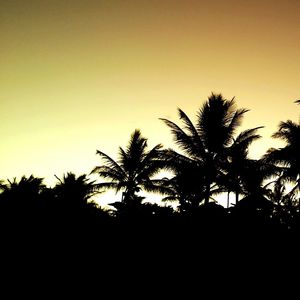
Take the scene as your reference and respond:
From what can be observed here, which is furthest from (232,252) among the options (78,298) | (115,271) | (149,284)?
(78,298)

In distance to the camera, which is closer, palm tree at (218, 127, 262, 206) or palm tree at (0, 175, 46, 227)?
palm tree at (0, 175, 46, 227)

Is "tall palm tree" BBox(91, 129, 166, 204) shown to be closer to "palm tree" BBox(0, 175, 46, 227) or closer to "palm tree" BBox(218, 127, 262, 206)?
"palm tree" BBox(218, 127, 262, 206)

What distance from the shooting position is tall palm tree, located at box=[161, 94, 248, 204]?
50.6 ft

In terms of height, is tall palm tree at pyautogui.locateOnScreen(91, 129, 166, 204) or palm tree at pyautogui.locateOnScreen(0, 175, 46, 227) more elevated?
tall palm tree at pyautogui.locateOnScreen(91, 129, 166, 204)

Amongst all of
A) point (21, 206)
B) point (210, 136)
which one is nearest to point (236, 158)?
point (210, 136)

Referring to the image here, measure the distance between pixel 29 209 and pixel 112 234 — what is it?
62.3 inches

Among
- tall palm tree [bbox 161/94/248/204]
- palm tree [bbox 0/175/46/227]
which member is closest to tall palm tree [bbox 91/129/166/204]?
tall palm tree [bbox 161/94/248/204]

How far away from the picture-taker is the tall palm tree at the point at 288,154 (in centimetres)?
1703

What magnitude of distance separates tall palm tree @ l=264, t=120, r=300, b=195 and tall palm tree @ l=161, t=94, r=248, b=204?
347 centimetres

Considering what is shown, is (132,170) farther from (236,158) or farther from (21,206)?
(21,206)

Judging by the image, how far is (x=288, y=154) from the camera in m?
17.1

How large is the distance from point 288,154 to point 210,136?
5.07m

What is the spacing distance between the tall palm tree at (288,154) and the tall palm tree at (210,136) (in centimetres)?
347

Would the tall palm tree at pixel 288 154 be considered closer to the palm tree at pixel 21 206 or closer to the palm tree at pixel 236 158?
the palm tree at pixel 236 158
